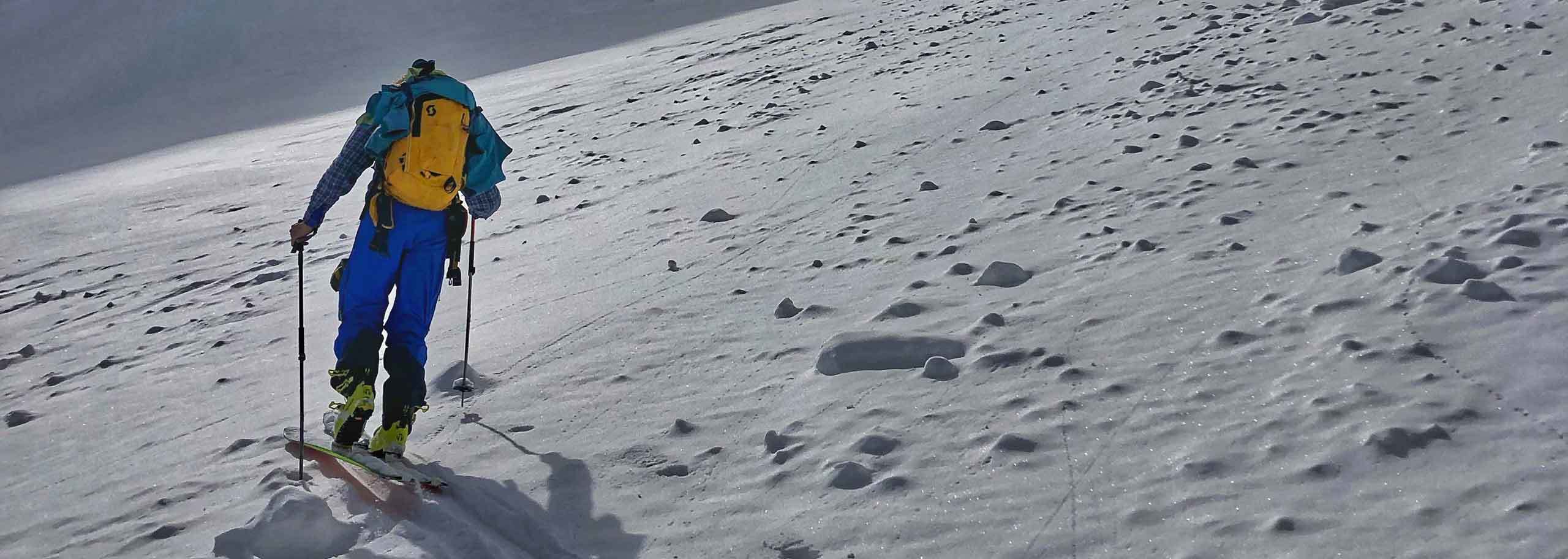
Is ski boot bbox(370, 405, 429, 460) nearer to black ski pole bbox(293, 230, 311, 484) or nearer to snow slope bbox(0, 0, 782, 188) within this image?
black ski pole bbox(293, 230, 311, 484)

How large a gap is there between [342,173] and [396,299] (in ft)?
1.62

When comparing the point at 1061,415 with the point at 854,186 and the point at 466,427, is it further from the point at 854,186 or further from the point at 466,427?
the point at 854,186

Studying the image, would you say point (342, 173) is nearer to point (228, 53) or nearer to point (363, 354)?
point (363, 354)

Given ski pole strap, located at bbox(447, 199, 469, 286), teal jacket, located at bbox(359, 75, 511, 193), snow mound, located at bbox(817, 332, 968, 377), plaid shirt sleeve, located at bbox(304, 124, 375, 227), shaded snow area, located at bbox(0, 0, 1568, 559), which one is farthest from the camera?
snow mound, located at bbox(817, 332, 968, 377)

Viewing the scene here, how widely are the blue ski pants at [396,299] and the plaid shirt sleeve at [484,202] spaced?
0.21 metres

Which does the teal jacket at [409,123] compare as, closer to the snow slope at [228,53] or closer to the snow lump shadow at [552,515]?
the snow lump shadow at [552,515]

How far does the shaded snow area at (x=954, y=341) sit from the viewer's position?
139 inches

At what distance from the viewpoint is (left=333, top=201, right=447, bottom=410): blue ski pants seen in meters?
4.41

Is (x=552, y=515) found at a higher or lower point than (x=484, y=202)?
lower

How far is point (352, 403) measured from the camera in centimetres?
443

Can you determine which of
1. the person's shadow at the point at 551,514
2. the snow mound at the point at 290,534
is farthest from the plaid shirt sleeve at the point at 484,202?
the snow mound at the point at 290,534

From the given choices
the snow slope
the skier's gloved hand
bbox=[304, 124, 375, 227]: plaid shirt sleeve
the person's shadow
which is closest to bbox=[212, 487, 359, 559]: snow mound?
the person's shadow

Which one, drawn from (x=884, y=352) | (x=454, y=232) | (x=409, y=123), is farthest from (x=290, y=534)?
(x=884, y=352)

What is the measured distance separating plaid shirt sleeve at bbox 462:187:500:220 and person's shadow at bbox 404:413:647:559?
0.98m
